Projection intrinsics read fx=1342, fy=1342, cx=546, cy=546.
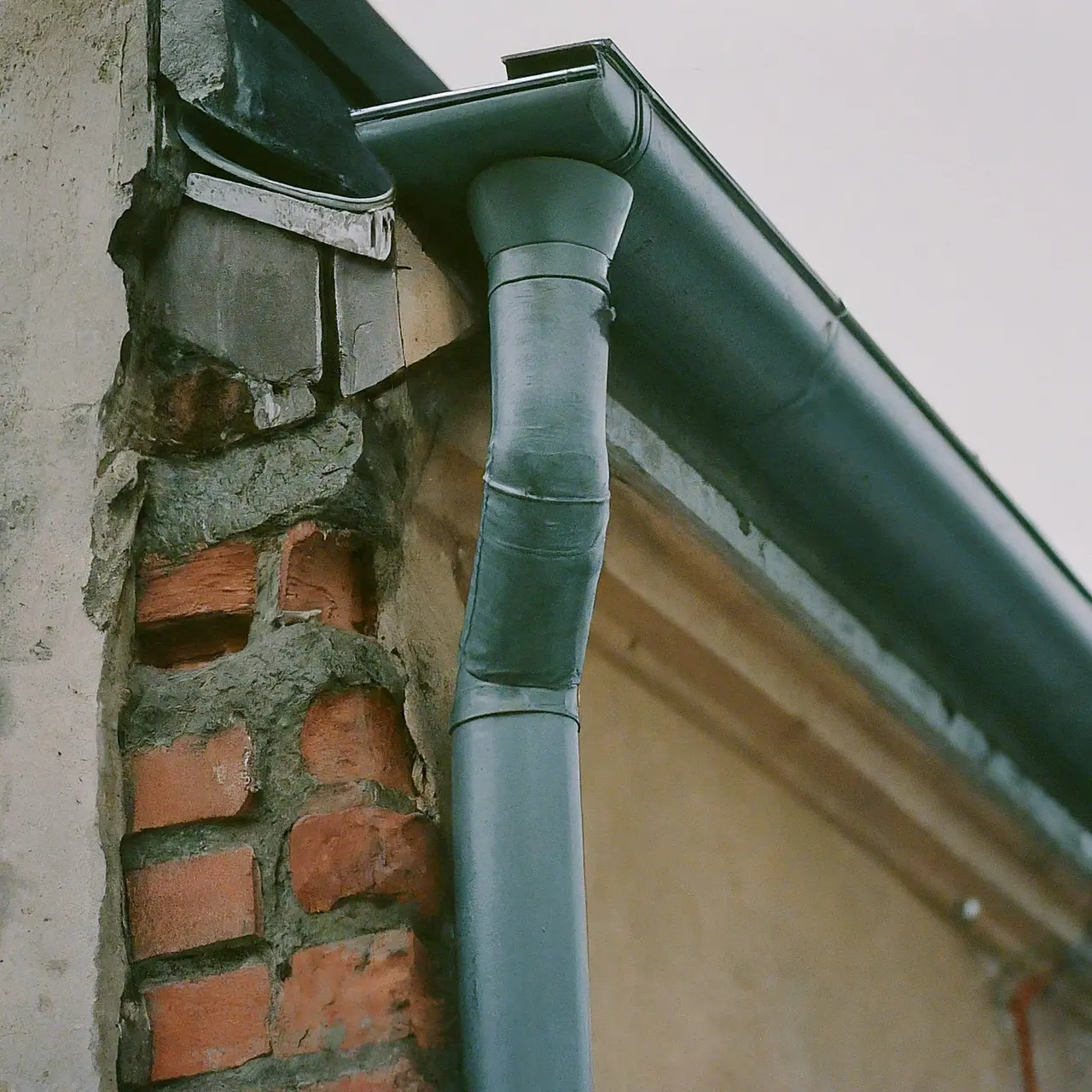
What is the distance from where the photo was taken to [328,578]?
1186 millimetres

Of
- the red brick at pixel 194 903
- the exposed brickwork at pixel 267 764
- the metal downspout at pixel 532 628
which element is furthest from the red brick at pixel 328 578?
the red brick at pixel 194 903

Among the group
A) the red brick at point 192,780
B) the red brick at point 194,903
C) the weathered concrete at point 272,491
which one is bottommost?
the red brick at point 194,903

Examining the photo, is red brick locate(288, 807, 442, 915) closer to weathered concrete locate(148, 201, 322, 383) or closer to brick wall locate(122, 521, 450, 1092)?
brick wall locate(122, 521, 450, 1092)

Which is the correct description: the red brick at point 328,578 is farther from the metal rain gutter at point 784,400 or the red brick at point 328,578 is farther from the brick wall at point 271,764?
the metal rain gutter at point 784,400

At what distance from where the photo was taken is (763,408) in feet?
4.80

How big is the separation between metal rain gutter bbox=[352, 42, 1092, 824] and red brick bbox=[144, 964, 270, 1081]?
0.70 m

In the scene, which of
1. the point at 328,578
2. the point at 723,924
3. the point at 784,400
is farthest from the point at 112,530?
the point at 723,924

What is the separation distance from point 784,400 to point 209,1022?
2.79ft

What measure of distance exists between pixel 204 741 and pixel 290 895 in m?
0.15

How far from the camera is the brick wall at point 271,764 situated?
1044mm

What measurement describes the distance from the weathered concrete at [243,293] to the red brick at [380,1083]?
60 centimetres

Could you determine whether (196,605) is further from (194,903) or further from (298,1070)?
(298,1070)

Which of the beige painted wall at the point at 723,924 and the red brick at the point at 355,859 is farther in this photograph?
the beige painted wall at the point at 723,924

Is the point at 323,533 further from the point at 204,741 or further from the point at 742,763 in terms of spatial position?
the point at 742,763
